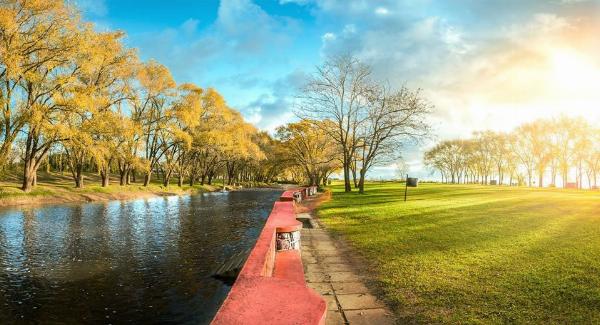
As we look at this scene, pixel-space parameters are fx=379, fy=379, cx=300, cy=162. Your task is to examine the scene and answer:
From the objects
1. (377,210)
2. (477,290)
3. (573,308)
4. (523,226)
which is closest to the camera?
(573,308)

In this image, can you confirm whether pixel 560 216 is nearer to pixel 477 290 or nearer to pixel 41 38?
pixel 477 290

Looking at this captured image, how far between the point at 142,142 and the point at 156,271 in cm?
3672

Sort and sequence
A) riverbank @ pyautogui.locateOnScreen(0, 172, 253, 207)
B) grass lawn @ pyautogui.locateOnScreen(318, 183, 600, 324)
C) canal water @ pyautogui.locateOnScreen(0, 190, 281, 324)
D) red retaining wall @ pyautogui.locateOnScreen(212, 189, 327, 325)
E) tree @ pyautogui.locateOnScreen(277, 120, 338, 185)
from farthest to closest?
tree @ pyautogui.locateOnScreen(277, 120, 338, 185)
riverbank @ pyautogui.locateOnScreen(0, 172, 253, 207)
canal water @ pyautogui.locateOnScreen(0, 190, 281, 324)
grass lawn @ pyautogui.locateOnScreen(318, 183, 600, 324)
red retaining wall @ pyautogui.locateOnScreen(212, 189, 327, 325)

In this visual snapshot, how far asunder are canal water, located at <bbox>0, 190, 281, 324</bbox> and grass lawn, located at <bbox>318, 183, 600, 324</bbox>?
3992 millimetres

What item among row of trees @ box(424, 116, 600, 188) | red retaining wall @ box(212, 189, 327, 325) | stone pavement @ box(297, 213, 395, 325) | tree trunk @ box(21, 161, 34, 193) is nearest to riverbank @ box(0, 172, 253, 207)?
tree trunk @ box(21, 161, 34, 193)

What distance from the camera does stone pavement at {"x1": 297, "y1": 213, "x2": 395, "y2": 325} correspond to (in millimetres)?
5766

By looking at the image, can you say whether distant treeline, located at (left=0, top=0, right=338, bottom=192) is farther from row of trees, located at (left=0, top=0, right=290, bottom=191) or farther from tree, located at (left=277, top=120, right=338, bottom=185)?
tree, located at (left=277, top=120, right=338, bottom=185)

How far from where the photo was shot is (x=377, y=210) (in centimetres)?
1897

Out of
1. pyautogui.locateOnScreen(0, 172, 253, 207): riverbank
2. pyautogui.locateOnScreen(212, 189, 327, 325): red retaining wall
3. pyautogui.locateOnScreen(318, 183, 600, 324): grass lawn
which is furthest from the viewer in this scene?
pyautogui.locateOnScreen(0, 172, 253, 207): riverbank

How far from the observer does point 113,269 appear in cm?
1040

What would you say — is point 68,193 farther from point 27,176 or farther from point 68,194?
point 27,176

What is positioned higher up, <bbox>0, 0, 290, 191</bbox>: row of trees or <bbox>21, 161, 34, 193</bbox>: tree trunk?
<bbox>0, 0, 290, 191</bbox>: row of trees

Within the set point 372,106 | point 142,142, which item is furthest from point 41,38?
point 372,106

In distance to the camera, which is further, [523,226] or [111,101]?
[111,101]
